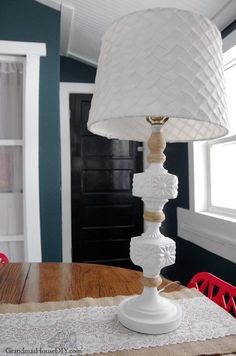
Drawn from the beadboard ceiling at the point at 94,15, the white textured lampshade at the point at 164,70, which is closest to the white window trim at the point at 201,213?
the beadboard ceiling at the point at 94,15

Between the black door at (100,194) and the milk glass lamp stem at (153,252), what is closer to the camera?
the milk glass lamp stem at (153,252)

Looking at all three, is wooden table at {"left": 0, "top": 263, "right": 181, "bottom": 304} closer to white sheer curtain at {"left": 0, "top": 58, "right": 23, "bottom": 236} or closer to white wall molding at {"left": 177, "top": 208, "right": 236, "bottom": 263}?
white wall molding at {"left": 177, "top": 208, "right": 236, "bottom": 263}

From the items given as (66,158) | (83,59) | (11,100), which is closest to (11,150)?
(11,100)

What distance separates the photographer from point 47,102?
246 cm

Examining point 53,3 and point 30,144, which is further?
point 53,3

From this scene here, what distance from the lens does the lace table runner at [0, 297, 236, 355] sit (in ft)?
2.17

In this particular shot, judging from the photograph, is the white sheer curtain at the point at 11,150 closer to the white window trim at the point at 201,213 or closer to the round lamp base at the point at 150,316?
the white window trim at the point at 201,213

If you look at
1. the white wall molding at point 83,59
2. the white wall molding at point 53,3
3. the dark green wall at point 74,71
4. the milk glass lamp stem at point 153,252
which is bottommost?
the milk glass lamp stem at point 153,252

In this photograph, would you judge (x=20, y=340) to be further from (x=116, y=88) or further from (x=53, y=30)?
(x=53, y=30)

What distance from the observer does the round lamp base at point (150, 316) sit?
70 cm

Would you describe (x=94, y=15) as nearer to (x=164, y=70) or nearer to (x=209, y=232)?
(x=209, y=232)

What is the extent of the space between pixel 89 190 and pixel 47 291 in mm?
2499

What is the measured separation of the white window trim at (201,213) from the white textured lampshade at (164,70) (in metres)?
1.44

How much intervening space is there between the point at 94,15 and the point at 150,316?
228 centimetres
